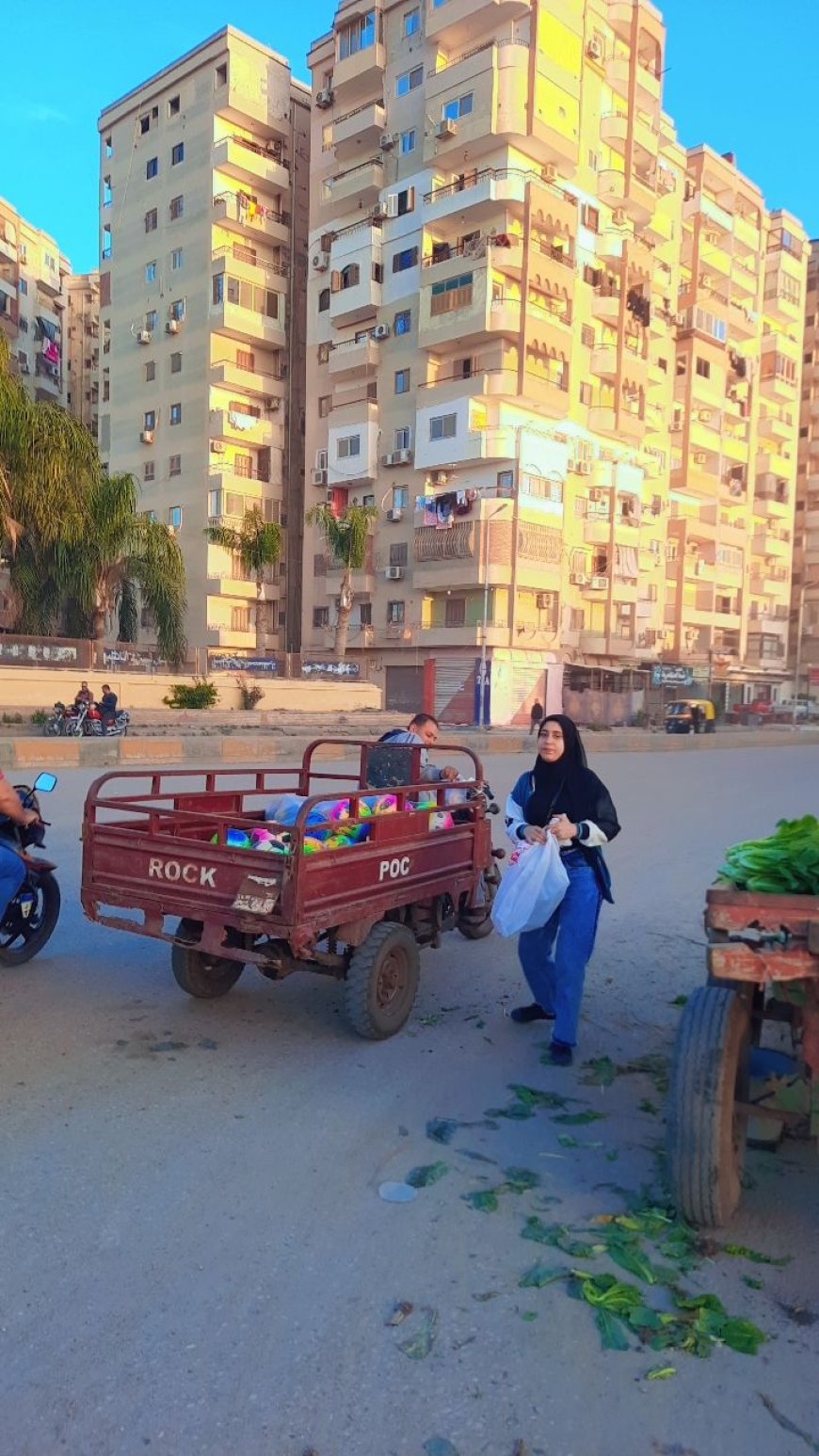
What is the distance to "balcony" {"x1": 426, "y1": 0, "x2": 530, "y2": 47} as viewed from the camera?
4438 cm

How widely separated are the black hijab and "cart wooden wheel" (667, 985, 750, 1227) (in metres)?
1.68

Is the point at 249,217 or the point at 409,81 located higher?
the point at 409,81

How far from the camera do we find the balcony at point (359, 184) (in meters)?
49.6

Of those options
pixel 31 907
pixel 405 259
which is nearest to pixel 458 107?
pixel 405 259

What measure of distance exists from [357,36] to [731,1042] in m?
60.4

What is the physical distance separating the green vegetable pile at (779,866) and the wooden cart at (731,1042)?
14 cm

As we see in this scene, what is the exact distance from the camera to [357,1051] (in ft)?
15.2

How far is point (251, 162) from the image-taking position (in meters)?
52.4

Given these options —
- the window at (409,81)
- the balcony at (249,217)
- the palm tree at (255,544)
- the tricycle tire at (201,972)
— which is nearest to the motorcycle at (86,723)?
the tricycle tire at (201,972)

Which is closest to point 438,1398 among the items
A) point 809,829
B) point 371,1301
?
point 371,1301

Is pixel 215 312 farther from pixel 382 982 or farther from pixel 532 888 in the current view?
pixel 532 888

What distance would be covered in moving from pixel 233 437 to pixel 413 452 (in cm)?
1012

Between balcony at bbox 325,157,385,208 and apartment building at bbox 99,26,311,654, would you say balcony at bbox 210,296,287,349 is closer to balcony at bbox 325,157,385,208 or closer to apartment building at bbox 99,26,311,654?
apartment building at bbox 99,26,311,654

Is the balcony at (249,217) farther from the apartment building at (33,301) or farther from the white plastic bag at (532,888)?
the white plastic bag at (532,888)
